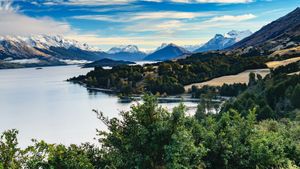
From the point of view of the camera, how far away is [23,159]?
22.8 meters

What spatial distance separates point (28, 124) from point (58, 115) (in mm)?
14484

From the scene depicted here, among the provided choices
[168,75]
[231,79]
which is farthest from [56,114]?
[231,79]

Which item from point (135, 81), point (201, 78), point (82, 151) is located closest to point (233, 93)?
point (201, 78)

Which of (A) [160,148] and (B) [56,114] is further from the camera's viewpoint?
(B) [56,114]

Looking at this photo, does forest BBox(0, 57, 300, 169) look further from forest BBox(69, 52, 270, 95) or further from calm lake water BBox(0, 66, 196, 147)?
forest BBox(69, 52, 270, 95)

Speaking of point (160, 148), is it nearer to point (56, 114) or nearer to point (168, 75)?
point (56, 114)

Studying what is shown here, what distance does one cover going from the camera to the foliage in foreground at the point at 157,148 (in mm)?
21234

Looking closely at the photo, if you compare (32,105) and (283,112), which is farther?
(32,105)

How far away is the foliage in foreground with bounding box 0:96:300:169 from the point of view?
2123 centimetres

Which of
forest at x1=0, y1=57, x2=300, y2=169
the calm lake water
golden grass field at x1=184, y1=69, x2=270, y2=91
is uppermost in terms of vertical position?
forest at x1=0, y1=57, x2=300, y2=169

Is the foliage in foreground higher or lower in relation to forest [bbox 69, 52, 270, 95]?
higher

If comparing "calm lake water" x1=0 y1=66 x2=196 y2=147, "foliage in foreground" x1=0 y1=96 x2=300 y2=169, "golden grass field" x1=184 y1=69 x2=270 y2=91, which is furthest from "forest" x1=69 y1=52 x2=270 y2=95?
"foliage in foreground" x1=0 y1=96 x2=300 y2=169

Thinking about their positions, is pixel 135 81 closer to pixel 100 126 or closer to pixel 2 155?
pixel 100 126

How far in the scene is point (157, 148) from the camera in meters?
21.6
